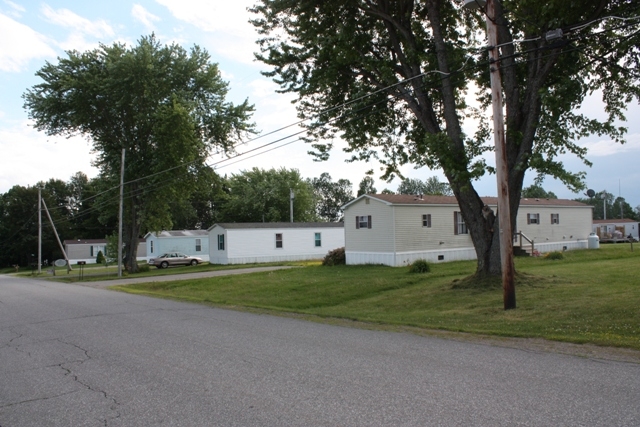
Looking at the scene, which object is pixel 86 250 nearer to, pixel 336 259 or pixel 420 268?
pixel 336 259

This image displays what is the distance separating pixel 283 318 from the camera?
12.4 metres

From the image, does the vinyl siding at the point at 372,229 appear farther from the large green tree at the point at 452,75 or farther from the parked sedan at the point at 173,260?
the parked sedan at the point at 173,260

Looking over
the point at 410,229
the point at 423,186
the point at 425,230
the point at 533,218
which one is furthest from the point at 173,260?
the point at 423,186

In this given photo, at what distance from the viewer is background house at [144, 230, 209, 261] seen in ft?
159

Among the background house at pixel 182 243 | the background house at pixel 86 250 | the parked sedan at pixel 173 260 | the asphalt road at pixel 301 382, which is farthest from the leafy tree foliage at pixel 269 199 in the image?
the asphalt road at pixel 301 382

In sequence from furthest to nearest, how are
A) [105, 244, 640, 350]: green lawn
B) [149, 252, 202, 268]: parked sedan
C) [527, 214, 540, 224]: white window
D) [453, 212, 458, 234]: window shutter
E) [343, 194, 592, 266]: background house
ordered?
[149, 252, 202, 268]: parked sedan < [527, 214, 540, 224]: white window < [453, 212, 458, 234]: window shutter < [343, 194, 592, 266]: background house < [105, 244, 640, 350]: green lawn

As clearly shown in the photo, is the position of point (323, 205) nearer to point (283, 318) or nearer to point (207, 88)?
point (207, 88)

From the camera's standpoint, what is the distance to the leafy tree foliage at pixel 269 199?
212ft

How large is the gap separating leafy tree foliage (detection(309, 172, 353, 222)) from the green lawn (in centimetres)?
6885

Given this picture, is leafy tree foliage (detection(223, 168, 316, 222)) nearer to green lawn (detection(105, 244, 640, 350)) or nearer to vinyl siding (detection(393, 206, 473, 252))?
vinyl siding (detection(393, 206, 473, 252))

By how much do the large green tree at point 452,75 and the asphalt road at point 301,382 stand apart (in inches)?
291

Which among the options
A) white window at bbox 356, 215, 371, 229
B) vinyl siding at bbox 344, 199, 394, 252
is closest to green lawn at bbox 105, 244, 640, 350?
vinyl siding at bbox 344, 199, 394, 252

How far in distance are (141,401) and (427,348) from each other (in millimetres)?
4257

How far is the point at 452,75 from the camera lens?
15.8m
